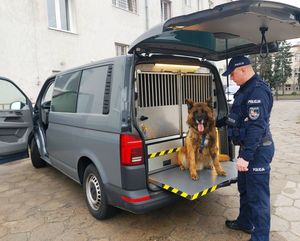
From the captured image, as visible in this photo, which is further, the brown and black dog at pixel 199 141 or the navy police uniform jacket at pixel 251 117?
the brown and black dog at pixel 199 141

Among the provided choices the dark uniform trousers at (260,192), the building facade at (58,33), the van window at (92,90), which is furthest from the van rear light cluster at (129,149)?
the building facade at (58,33)

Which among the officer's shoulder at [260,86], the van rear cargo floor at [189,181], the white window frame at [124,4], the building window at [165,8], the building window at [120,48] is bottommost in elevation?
the van rear cargo floor at [189,181]

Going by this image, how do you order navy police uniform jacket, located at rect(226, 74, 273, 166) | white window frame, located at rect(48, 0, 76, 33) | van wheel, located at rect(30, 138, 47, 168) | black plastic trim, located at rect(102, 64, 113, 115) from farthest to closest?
white window frame, located at rect(48, 0, 76, 33) → van wheel, located at rect(30, 138, 47, 168) → black plastic trim, located at rect(102, 64, 113, 115) → navy police uniform jacket, located at rect(226, 74, 273, 166)

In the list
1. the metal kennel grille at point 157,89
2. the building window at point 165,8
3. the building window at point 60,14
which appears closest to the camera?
the metal kennel grille at point 157,89

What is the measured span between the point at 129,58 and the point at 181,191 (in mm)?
1541

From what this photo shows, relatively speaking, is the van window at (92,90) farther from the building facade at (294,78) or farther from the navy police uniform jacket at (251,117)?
the building facade at (294,78)

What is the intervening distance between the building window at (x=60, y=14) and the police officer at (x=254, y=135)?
9376 millimetres

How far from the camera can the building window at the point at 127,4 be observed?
1323cm

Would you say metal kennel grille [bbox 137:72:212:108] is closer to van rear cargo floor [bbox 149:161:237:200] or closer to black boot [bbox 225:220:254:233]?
van rear cargo floor [bbox 149:161:237:200]

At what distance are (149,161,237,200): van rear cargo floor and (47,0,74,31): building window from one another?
29.5ft

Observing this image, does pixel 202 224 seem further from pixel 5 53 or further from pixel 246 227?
pixel 5 53

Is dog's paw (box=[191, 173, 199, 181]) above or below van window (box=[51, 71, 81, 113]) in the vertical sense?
below

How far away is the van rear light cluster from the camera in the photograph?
2.90 m

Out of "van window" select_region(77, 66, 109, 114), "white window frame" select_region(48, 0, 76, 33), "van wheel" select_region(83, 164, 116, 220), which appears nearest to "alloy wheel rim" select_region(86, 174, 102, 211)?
"van wheel" select_region(83, 164, 116, 220)
